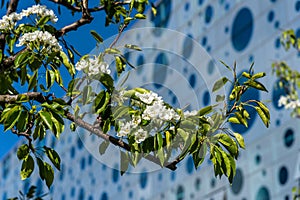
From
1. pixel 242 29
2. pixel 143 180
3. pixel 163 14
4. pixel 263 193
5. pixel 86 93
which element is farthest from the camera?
pixel 163 14

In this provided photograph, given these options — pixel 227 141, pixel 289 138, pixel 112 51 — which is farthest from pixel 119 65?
pixel 289 138

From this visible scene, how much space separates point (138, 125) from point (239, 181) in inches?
444

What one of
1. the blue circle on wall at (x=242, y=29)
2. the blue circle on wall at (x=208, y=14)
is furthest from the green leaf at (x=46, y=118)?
the blue circle on wall at (x=208, y=14)

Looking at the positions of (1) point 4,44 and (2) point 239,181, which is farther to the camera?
(2) point 239,181

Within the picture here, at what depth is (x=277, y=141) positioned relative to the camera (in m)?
11.5

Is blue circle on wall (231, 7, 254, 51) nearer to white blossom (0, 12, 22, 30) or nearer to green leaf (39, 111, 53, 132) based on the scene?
white blossom (0, 12, 22, 30)

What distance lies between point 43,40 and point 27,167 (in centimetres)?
34

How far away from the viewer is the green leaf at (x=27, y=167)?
66.1 inches

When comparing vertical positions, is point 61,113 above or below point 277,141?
below

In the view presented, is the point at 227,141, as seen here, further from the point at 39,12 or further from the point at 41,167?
the point at 39,12

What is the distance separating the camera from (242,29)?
13711 mm

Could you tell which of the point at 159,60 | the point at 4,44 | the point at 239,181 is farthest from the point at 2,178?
the point at 4,44

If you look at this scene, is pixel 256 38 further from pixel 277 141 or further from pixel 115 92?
pixel 115 92

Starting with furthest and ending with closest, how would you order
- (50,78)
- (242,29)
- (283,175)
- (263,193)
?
(242,29) → (263,193) → (283,175) → (50,78)
